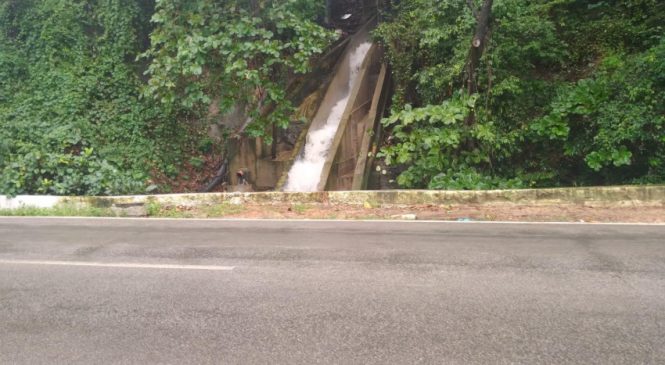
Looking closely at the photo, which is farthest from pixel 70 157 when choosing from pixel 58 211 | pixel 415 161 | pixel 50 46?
pixel 415 161

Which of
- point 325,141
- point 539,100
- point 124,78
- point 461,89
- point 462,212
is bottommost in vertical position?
point 462,212

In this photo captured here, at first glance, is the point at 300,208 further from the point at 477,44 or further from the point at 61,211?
the point at 477,44

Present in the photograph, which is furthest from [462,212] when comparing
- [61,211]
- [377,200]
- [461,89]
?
[61,211]

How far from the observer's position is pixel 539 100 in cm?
1255

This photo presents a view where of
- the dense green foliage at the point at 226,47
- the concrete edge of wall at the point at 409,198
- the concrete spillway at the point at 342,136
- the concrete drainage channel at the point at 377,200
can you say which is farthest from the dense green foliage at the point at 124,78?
the concrete spillway at the point at 342,136

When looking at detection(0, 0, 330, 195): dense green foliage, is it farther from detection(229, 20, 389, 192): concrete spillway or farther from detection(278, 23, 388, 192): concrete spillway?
detection(278, 23, 388, 192): concrete spillway

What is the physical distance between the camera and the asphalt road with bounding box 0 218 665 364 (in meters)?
3.98

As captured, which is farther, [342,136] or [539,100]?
[342,136]

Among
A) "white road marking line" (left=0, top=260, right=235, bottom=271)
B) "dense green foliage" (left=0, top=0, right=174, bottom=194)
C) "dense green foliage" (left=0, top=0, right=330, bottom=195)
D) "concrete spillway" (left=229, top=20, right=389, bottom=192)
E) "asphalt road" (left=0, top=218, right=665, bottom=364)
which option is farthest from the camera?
"dense green foliage" (left=0, top=0, right=174, bottom=194)

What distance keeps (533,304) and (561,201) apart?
6.03 meters

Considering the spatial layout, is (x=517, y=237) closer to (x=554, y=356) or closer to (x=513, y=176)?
(x=554, y=356)

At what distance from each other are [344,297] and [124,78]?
15.8 metres

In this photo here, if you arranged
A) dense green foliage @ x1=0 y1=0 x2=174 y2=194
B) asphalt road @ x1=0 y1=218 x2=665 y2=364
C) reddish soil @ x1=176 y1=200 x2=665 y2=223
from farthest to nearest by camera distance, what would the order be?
1. dense green foliage @ x1=0 y1=0 x2=174 y2=194
2. reddish soil @ x1=176 y1=200 x2=665 y2=223
3. asphalt road @ x1=0 y1=218 x2=665 y2=364

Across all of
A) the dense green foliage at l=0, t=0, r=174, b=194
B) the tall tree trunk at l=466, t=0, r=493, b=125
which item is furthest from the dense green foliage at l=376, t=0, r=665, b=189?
the dense green foliage at l=0, t=0, r=174, b=194
